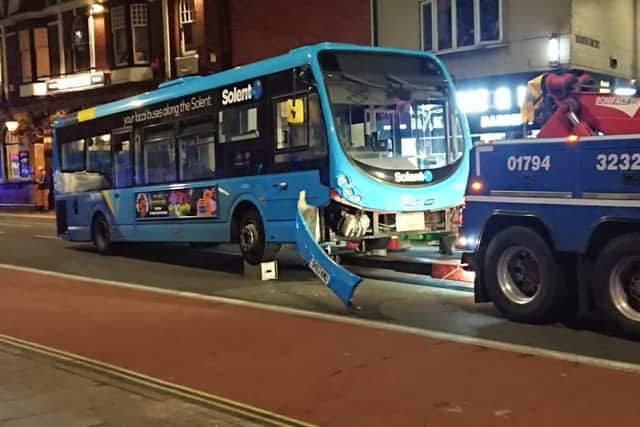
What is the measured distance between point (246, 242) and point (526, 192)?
5.99 meters

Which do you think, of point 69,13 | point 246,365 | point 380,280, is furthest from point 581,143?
point 69,13

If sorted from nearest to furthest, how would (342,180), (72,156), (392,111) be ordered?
(342,180) → (392,111) → (72,156)

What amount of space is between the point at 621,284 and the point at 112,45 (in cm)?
3094

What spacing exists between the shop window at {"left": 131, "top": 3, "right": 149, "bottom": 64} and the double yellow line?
87.1ft

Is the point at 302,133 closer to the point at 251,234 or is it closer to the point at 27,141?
the point at 251,234

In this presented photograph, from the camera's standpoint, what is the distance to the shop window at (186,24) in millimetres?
31578

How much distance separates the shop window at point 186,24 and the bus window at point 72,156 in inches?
497

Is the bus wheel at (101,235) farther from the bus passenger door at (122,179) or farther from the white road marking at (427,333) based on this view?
the white road marking at (427,333)

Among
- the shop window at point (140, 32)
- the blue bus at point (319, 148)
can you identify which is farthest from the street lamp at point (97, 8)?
the blue bus at point (319, 148)

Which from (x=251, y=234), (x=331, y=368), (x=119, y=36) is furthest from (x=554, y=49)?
(x=119, y=36)

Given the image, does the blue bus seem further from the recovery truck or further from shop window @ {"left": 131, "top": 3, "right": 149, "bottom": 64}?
shop window @ {"left": 131, "top": 3, "right": 149, "bottom": 64}

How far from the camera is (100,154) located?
715 inches

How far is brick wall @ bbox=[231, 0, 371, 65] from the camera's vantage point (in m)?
30.9

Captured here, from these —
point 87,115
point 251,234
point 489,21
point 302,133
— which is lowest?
point 251,234
